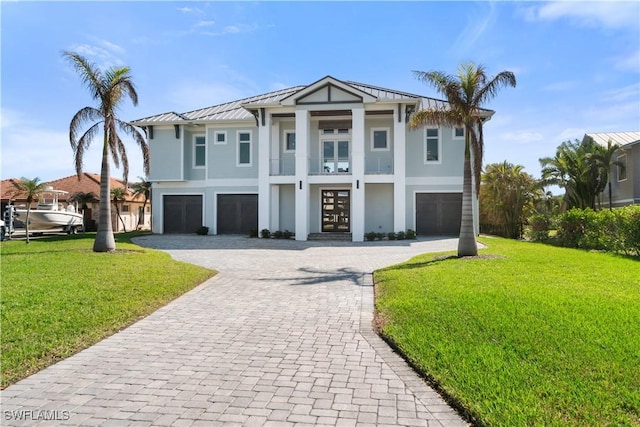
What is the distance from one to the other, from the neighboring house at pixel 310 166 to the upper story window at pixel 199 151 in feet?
0.20

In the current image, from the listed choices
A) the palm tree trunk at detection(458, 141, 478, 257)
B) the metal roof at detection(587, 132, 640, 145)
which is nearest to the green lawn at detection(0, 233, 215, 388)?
the palm tree trunk at detection(458, 141, 478, 257)

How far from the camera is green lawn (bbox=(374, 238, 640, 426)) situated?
11.7 ft

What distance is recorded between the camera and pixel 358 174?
2036 centimetres

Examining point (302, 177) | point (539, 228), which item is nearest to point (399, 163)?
point (302, 177)

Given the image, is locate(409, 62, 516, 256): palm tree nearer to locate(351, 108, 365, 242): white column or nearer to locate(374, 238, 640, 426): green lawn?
locate(374, 238, 640, 426): green lawn

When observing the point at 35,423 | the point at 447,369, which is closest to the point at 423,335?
the point at 447,369

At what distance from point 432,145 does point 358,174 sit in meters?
4.97

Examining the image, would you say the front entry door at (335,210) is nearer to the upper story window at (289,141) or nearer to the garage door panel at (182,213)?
the upper story window at (289,141)

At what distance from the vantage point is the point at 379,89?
78.7 feet

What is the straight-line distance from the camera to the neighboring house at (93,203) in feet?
103

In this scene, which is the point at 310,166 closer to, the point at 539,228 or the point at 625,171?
the point at 539,228

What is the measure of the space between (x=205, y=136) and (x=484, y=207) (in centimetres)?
1735

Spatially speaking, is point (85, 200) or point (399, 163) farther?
point (85, 200)

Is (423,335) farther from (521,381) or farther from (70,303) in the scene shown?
(70,303)
